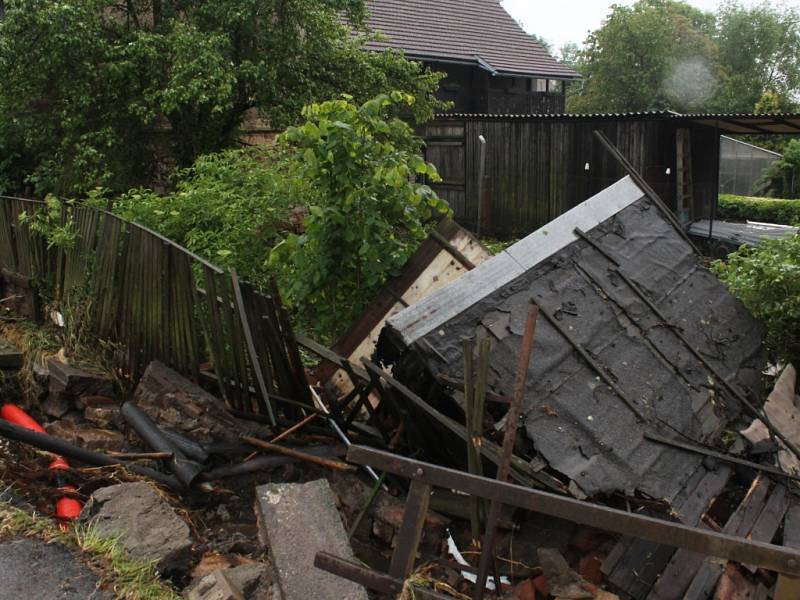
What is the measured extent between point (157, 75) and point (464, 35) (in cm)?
1553

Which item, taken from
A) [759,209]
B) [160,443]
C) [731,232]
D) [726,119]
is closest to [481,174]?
[726,119]

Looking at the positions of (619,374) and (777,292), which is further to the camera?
(777,292)

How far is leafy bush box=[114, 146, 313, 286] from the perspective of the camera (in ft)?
24.5

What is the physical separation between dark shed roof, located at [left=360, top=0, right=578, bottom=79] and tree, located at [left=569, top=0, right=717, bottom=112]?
15.6 meters

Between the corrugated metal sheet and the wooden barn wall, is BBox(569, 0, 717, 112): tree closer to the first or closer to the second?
the wooden barn wall

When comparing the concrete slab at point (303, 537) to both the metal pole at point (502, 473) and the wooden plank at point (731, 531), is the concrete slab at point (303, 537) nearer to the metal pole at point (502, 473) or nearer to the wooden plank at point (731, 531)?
the metal pole at point (502, 473)

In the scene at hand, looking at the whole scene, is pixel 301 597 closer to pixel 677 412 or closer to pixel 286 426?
pixel 286 426

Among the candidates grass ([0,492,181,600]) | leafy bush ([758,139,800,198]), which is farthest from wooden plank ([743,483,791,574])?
leafy bush ([758,139,800,198])

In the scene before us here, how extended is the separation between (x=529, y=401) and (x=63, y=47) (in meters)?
9.22

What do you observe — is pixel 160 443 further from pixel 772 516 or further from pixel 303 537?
pixel 772 516

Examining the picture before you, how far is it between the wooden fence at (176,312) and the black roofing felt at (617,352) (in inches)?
40.9

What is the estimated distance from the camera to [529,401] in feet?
15.7

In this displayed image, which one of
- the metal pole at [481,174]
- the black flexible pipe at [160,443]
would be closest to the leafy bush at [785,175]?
the metal pole at [481,174]

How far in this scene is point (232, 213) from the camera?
7.73 metres
